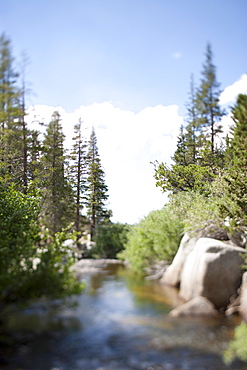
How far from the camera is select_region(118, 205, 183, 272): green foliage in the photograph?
1233 centimetres

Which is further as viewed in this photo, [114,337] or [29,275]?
[29,275]

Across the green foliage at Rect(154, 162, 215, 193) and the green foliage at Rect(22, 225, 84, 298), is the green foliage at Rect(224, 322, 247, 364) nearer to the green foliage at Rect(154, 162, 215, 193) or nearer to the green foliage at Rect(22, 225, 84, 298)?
the green foliage at Rect(22, 225, 84, 298)

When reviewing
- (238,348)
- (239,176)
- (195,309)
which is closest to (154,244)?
(195,309)

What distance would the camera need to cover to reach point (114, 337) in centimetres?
762

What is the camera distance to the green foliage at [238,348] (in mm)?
6728

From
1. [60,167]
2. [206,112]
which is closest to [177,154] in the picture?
[206,112]

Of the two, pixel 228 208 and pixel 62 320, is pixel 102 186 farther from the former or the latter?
pixel 62 320

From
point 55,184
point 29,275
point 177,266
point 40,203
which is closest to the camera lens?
point 29,275

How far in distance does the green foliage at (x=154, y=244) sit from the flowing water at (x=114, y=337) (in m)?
2.41

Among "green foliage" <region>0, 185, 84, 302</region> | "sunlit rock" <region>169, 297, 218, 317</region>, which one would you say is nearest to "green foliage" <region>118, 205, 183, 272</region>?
"sunlit rock" <region>169, 297, 218, 317</region>

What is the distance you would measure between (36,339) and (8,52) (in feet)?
53.3

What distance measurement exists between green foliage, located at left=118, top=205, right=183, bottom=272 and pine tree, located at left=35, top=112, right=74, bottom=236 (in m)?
7.95

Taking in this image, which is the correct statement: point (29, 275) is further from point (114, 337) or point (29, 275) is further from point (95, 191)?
point (95, 191)

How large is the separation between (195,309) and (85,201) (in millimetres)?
16795
